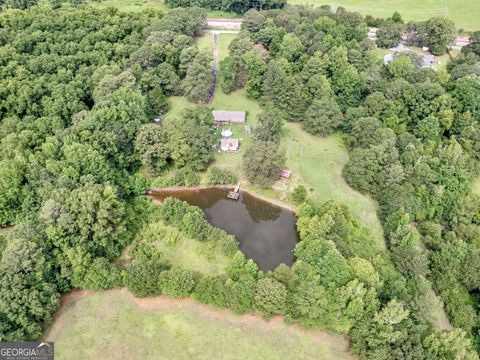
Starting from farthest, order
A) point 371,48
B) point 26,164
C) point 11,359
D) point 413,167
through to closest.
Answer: point 371,48 → point 413,167 → point 26,164 → point 11,359

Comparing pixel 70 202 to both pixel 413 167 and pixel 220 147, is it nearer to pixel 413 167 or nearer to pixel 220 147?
pixel 220 147

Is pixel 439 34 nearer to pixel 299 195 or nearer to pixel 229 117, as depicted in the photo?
pixel 229 117

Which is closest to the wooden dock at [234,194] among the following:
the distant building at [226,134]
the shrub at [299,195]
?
the shrub at [299,195]

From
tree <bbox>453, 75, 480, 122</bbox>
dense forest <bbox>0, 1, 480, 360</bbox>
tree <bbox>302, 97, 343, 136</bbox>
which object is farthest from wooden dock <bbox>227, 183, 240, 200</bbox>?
tree <bbox>453, 75, 480, 122</bbox>

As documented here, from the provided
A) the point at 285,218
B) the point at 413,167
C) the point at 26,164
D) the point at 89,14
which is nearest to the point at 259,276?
the point at 285,218

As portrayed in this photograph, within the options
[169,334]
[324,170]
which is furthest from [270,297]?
[324,170]

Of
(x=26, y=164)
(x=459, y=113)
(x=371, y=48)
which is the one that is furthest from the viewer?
(x=371, y=48)
